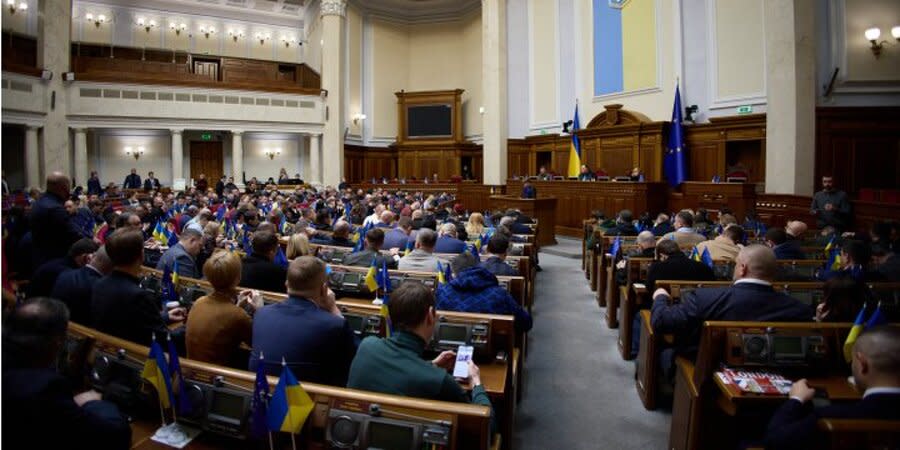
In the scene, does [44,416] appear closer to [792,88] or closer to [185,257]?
[185,257]

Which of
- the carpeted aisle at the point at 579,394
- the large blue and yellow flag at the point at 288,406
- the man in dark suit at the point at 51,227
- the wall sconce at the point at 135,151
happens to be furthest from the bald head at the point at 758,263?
the wall sconce at the point at 135,151

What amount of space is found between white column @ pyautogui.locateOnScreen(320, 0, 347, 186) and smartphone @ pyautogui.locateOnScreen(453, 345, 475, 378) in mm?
16337

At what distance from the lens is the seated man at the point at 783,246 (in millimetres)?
5109

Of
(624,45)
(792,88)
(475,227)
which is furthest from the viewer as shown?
(624,45)

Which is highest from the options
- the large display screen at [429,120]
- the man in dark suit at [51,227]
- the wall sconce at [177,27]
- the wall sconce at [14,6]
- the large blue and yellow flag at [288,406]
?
the wall sconce at [177,27]

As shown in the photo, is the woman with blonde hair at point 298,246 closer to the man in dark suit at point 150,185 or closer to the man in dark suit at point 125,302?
the man in dark suit at point 125,302

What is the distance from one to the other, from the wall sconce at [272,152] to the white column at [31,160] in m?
7.49

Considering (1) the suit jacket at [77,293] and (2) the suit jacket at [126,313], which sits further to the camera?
(1) the suit jacket at [77,293]

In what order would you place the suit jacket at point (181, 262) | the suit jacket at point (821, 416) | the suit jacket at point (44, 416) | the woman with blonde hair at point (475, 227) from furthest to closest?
the woman with blonde hair at point (475, 227), the suit jacket at point (181, 262), the suit jacket at point (821, 416), the suit jacket at point (44, 416)

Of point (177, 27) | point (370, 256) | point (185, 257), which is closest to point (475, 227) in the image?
point (370, 256)

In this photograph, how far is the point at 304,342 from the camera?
226cm

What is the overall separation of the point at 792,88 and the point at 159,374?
10.9m

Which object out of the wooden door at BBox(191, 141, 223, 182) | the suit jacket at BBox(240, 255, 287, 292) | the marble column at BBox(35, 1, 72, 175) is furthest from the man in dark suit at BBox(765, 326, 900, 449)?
the wooden door at BBox(191, 141, 223, 182)

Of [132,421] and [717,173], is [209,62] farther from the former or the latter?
[132,421]
